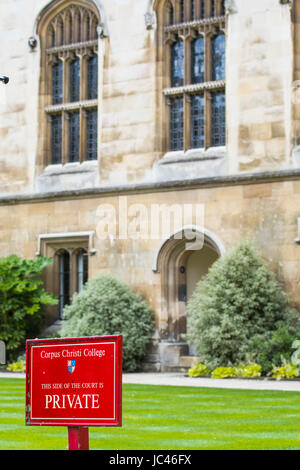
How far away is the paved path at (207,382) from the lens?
51.0 feet

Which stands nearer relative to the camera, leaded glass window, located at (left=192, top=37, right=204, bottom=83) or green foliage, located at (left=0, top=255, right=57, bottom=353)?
leaded glass window, located at (left=192, top=37, right=204, bottom=83)

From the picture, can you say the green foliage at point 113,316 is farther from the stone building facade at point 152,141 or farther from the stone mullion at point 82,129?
the stone mullion at point 82,129

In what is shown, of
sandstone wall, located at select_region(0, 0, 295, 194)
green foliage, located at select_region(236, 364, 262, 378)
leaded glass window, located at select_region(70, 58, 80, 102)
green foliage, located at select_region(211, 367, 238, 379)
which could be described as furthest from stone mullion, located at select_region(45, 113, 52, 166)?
green foliage, located at select_region(236, 364, 262, 378)

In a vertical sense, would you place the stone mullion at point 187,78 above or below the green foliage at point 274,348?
above

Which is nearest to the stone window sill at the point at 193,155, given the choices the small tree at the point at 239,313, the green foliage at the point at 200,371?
the small tree at the point at 239,313

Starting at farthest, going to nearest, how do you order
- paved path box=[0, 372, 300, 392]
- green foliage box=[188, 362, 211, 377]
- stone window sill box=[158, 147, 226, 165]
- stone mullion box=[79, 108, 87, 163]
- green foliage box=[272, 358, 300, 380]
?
stone mullion box=[79, 108, 87, 163], stone window sill box=[158, 147, 226, 165], green foliage box=[188, 362, 211, 377], green foliage box=[272, 358, 300, 380], paved path box=[0, 372, 300, 392]

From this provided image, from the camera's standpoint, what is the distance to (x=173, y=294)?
2095 cm

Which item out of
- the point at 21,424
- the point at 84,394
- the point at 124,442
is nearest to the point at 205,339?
the point at 21,424

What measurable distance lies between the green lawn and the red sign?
1231 millimetres

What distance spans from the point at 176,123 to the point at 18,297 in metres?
5.43

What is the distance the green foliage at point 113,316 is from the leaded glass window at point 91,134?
3469mm

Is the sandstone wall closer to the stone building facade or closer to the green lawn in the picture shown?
the stone building facade

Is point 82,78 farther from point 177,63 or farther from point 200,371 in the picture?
point 200,371

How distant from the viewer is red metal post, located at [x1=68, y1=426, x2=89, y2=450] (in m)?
7.34
